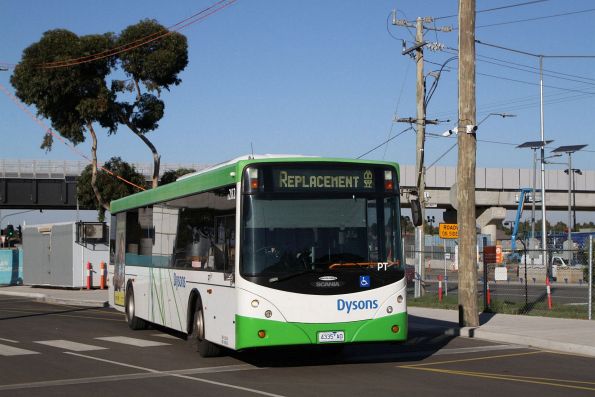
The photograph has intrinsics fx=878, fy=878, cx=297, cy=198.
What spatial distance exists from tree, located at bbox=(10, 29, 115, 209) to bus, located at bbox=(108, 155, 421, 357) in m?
25.9

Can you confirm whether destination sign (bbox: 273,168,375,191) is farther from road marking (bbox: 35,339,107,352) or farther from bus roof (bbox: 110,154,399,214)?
road marking (bbox: 35,339,107,352)

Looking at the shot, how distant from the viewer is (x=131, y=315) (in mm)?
20891

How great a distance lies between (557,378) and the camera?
41.5ft

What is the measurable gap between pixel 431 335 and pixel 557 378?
6686 mm

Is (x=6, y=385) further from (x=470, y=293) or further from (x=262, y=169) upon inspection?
(x=470, y=293)

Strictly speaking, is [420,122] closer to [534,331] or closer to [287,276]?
[534,331]

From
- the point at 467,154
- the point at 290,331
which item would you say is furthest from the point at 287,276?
the point at 467,154

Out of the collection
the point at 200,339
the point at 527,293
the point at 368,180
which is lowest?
the point at 527,293

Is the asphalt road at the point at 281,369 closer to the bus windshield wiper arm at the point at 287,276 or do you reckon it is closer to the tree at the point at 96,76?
the bus windshield wiper arm at the point at 287,276

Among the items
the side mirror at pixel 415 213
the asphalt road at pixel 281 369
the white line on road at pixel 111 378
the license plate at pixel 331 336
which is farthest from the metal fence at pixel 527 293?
the white line on road at pixel 111 378

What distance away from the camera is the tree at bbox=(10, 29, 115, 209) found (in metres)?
38.5

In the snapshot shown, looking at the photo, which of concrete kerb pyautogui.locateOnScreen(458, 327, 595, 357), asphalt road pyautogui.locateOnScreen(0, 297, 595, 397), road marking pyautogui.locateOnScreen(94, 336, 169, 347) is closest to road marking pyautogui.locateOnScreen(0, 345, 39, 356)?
asphalt road pyautogui.locateOnScreen(0, 297, 595, 397)

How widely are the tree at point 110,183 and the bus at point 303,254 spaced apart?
90.7 ft

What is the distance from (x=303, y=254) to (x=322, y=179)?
119 cm
